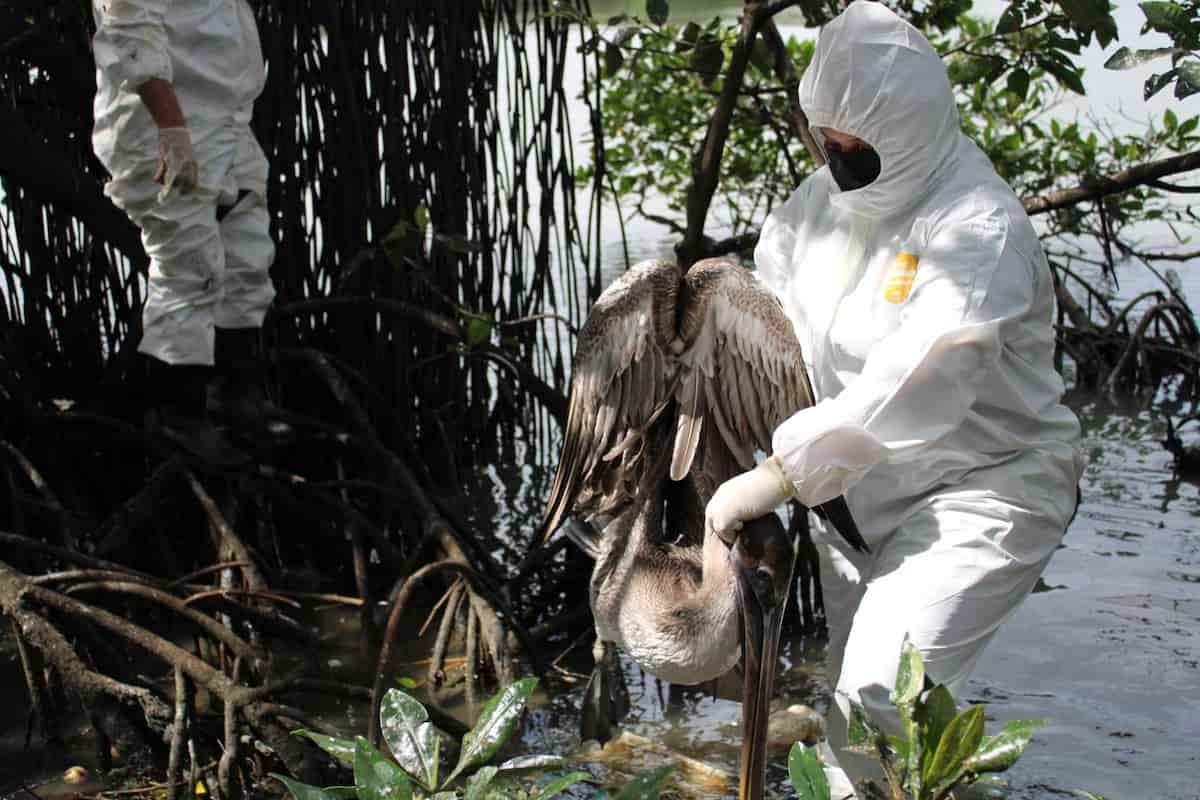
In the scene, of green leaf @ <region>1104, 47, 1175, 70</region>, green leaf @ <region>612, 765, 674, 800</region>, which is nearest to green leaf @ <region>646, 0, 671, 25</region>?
green leaf @ <region>1104, 47, 1175, 70</region>

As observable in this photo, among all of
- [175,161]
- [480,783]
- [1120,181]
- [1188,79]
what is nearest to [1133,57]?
[1188,79]

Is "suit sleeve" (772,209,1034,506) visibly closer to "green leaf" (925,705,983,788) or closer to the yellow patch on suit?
the yellow patch on suit

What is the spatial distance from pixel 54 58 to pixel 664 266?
287 centimetres

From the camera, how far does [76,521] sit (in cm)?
450

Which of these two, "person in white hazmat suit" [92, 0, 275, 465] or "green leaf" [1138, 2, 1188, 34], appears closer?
"green leaf" [1138, 2, 1188, 34]

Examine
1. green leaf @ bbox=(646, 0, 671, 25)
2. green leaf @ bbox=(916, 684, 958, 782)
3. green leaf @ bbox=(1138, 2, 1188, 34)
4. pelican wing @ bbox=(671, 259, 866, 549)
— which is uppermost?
green leaf @ bbox=(646, 0, 671, 25)

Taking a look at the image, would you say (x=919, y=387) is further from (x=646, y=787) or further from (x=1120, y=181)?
(x=1120, y=181)

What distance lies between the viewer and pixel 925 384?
2531mm

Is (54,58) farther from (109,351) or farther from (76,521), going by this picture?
(76,521)

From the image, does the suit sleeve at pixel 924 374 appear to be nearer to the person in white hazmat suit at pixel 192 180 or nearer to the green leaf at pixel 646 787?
the green leaf at pixel 646 787

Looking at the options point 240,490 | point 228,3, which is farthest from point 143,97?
point 240,490

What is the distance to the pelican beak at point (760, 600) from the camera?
2.45 m

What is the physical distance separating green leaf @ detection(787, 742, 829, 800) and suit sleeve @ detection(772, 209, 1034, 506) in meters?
0.92

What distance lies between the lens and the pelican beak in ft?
8.04
